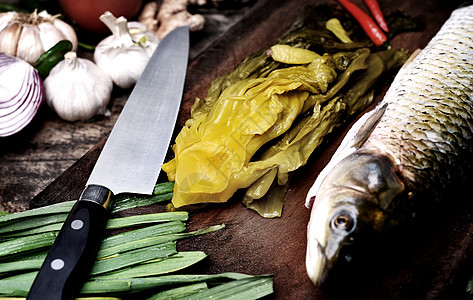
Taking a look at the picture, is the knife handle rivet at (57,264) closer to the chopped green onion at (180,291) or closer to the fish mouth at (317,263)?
the chopped green onion at (180,291)

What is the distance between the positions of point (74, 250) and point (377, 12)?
220cm

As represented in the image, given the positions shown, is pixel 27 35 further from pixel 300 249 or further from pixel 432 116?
pixel 432 116

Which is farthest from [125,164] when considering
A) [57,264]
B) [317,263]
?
[317,263]

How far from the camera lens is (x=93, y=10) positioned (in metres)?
2.86

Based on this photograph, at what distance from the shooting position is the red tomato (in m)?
2.85

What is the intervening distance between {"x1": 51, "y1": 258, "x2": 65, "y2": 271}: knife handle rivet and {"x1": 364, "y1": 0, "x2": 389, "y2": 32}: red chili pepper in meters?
2.20

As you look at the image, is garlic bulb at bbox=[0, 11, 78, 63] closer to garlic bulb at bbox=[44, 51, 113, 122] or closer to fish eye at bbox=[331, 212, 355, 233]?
garlic bulb at bbox=[44, 51, 113, 122]

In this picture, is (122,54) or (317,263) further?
(122,54)

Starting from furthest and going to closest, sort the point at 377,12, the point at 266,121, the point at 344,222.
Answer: the point at 377,12 < the point at 266,121 < the point at 344,222

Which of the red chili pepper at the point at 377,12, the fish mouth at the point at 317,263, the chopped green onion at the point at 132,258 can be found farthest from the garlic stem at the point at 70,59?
the red chili pepper at the point at 377,12

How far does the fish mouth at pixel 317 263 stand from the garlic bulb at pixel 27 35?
6.29 feet

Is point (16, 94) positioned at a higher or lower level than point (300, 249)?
higher

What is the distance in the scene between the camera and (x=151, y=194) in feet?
6.44

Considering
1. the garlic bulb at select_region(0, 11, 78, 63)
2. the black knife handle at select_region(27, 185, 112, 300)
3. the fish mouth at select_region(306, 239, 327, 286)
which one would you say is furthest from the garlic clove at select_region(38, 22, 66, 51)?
the fish mouth at select_region(306, 239, 327, 286)
